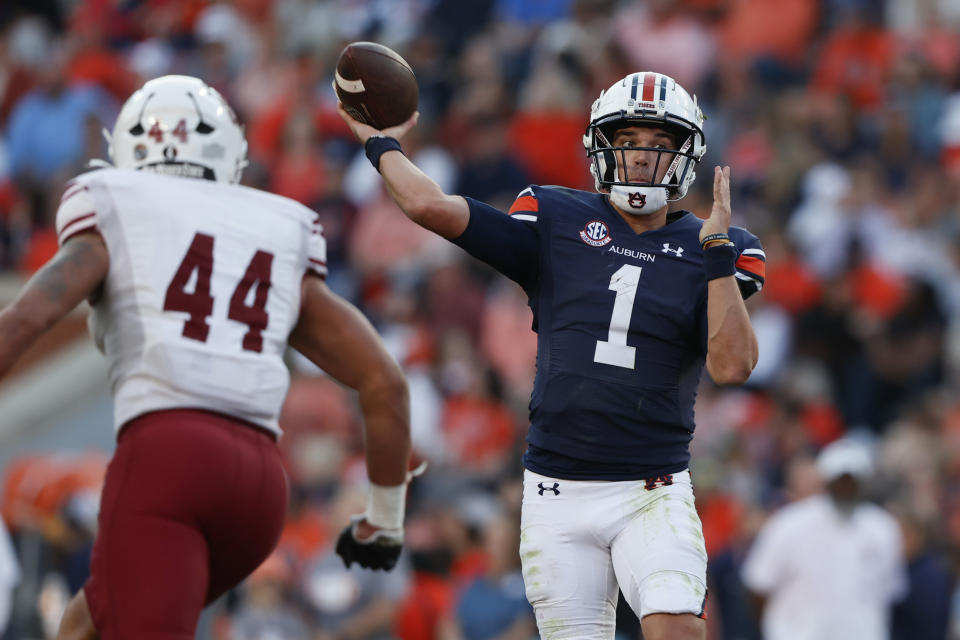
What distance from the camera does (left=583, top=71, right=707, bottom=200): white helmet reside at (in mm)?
5348

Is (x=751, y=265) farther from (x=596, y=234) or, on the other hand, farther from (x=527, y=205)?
(x=527, y=205)

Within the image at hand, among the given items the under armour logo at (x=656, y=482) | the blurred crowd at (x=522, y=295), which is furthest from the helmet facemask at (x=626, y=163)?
→ the blurred crowd at (x=522, y=295)

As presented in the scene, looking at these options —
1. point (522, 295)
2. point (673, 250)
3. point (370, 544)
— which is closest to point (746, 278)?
point (673, 250)

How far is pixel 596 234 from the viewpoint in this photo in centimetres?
536

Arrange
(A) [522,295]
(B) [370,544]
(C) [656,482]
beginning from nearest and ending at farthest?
(C) [656,482]
(B) [370,544]
(A) [522,295]

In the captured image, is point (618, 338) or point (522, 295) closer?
point (618, 338)

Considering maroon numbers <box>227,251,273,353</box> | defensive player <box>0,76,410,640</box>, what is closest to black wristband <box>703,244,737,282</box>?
defensive player <box>0,76,410,640</box>

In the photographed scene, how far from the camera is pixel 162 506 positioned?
444 centimetres

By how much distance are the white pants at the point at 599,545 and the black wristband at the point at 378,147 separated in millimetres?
1162

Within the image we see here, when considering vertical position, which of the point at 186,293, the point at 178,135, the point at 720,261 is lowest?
the point at 186,293

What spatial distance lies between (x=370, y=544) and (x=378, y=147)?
1321 mm

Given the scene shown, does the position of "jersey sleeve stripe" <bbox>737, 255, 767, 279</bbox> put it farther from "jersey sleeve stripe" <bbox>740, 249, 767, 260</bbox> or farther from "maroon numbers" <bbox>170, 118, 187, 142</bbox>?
"maroon numbers" <bbox>170, 118, 187, 142</bbox>

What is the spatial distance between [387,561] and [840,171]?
629 cm

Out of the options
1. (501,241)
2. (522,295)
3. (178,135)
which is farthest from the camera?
(522,295)
